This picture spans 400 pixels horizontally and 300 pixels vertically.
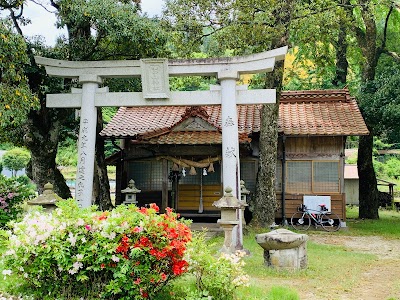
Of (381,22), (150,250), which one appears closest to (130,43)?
(150,250)

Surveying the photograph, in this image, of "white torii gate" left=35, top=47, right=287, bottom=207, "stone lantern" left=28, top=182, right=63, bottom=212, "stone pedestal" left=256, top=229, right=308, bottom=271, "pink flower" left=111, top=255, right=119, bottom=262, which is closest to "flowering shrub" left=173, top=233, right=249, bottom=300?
"pink flower" left=111, top=255, right=119, bottom=262

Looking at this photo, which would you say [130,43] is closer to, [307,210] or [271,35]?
[271,35]

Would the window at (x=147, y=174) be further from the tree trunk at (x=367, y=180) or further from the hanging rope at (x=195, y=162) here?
the tree trunk at (x=367, y=180)

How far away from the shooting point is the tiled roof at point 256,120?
15.9 m

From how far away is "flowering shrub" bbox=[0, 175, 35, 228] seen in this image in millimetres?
12077

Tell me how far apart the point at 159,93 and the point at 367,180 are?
11.9 metres

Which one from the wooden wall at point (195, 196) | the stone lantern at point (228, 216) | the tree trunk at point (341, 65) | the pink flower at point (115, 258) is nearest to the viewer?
the pink flower at point (115, 258)

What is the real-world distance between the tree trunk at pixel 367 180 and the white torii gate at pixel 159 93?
9.57 m

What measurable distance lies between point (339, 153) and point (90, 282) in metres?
12.8

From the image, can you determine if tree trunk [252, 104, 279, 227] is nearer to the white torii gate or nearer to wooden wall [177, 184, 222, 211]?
wooden wall [177, 184, 222, 211]

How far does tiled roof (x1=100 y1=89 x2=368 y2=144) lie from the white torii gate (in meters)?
3.51

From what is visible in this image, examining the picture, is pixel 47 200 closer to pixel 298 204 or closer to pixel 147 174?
pixel 147 174

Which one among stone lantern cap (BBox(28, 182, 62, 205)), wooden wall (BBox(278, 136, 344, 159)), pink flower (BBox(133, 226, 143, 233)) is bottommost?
pink flower (BBox(133, 226, 143, 233))

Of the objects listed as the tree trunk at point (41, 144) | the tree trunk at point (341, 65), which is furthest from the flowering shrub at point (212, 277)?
the tree trunk at point (341, 65)
